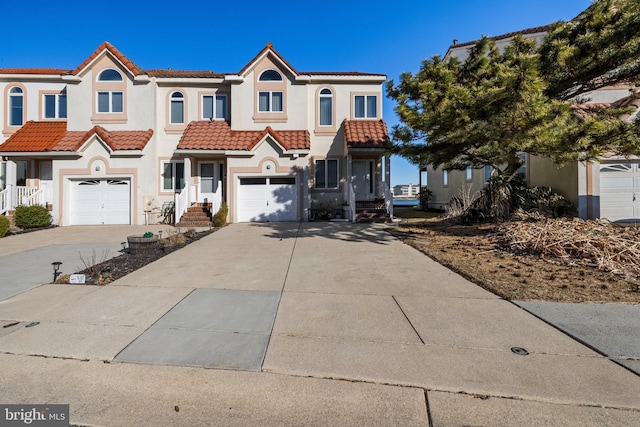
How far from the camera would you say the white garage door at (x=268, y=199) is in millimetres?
14430

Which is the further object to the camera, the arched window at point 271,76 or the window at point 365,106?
the window at point 365,106

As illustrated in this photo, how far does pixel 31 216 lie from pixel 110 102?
259 inches

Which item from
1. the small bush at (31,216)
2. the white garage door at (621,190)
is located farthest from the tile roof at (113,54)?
the white garage door at (621,190)

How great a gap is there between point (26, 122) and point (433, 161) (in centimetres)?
2047

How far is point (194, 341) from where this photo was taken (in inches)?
127

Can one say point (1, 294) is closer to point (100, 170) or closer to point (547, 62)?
point (100, 170)

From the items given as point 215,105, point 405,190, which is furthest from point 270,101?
point 405,190

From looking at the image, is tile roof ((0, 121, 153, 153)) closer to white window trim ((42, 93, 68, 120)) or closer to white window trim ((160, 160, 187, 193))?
white window trim ((42, 93, 68, 120))

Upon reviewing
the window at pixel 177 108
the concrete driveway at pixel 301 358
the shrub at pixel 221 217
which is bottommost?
the concrete driveway at pixel 301 358

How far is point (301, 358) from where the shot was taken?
2867 mm

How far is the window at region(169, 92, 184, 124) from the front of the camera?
15242mm

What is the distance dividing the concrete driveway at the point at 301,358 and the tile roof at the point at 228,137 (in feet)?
32.3

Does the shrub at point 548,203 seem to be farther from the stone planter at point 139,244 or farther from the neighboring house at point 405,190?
the neighboring house at point 405,190

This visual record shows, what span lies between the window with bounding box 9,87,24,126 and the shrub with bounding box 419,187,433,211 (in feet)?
85.6
